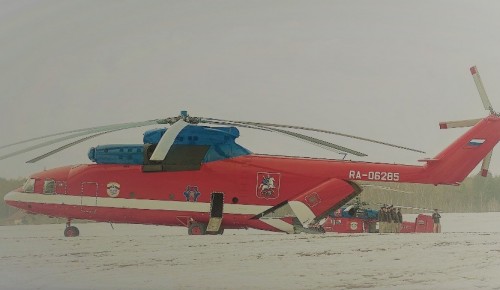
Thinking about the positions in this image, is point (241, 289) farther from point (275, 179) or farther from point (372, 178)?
point (372, 178)

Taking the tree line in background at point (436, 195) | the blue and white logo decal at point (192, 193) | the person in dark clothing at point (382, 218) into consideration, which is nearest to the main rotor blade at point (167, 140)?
the blue and white logo decal at point (192, 193)

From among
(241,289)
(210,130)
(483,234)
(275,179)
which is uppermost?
(210,130)

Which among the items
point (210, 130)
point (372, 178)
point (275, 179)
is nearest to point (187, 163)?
point (210, 130)

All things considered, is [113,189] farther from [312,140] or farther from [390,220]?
[390,220]

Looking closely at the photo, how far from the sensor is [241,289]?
4.90 m

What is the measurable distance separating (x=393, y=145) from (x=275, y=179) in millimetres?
1456

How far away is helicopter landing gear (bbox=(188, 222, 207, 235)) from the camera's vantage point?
6.66 metres

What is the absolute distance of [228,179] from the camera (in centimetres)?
674

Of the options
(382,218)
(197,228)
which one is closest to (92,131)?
(197,228)

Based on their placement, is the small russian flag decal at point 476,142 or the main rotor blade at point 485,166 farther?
the small russian flag decal at point 476,142

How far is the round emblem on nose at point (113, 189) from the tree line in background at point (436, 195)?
3.27 feet

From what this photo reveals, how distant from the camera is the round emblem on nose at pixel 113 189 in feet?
22.8

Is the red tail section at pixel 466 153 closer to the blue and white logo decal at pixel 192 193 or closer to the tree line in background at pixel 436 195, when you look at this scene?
the tree line in background at pixel 436 195

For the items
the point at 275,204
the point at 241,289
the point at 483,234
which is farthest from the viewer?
the point at 483,234
